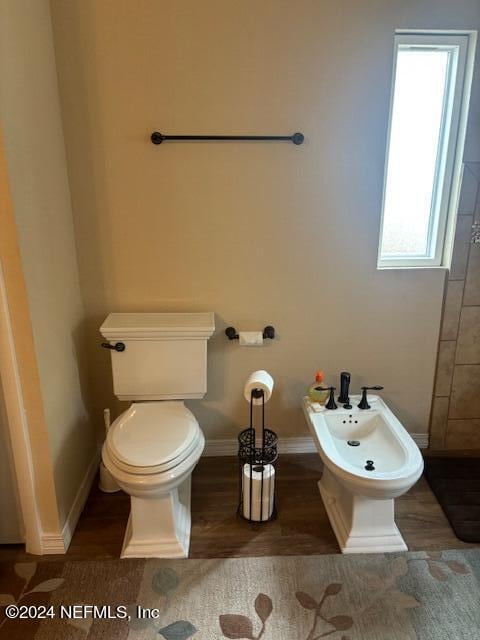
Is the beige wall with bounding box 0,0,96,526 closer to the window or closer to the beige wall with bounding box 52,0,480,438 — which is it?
the beige wall with bounding box 52,0,480,438

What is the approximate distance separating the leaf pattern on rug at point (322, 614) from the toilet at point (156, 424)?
0.52 metres

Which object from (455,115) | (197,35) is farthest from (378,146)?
(197,35)

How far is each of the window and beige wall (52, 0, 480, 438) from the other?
10cm

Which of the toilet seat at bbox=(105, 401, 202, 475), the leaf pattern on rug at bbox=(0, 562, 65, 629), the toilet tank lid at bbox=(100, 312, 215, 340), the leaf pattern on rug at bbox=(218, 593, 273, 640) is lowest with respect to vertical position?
the leaf pattern on rug at bbox=(218, 593, 273, 640)

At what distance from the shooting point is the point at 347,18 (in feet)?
6.98

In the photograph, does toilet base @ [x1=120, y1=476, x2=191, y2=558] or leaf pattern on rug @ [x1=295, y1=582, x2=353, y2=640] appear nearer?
leaf pattern on rug @ [x1=295, y1=582, x2=353, y2=640]

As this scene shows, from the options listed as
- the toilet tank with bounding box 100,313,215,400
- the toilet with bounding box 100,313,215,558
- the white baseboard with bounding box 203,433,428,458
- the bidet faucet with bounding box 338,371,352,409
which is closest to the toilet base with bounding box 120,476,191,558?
the toilet with bounding box 100,313,215,558

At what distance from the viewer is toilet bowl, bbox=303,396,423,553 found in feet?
6.32

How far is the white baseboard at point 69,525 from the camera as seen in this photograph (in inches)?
80.4

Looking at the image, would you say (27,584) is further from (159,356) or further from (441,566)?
(441,566)

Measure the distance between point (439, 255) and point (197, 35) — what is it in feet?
5.01

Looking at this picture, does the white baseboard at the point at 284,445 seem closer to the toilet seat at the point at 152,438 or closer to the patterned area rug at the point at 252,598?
the toilet seat at the point at 152,438

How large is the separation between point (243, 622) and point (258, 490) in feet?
1.73

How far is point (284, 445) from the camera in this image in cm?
272
